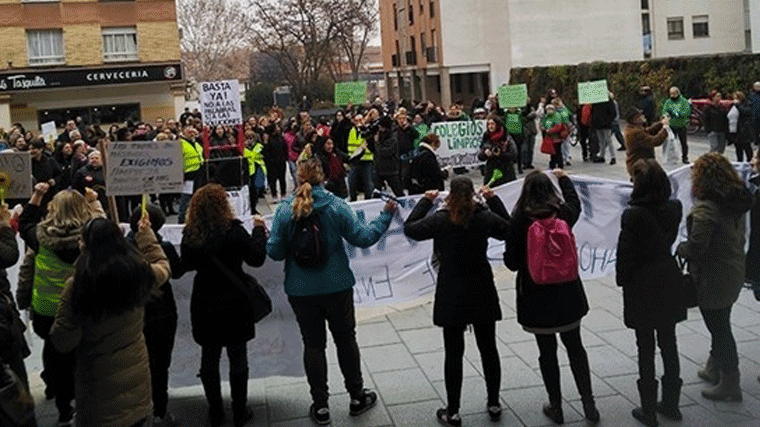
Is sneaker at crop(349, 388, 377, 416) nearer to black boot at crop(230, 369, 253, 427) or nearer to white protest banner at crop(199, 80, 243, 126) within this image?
black boot at crop(230, 369, 253, 427)

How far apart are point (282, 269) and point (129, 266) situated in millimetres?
2118

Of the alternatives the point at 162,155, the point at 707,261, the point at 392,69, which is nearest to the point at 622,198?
the point at 707,261

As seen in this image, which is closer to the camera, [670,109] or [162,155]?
[162,155]

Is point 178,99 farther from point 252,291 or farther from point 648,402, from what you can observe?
point 648,402

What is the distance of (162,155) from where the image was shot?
6395mm

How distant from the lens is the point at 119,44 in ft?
127

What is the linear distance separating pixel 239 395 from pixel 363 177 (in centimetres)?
983

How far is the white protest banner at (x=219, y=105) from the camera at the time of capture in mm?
15102

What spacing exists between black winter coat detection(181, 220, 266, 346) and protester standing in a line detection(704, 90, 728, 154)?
45.4 feet

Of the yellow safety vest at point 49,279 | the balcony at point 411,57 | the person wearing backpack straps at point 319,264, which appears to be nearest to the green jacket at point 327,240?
the person wearing backpack straps at point 319,264

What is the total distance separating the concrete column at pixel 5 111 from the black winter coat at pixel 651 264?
1373 inches

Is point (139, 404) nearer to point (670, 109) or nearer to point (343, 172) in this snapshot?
point (343, 172)

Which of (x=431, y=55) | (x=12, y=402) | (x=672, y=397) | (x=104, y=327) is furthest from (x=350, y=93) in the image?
(x=431, y=55)

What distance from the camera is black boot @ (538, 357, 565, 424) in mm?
5797
